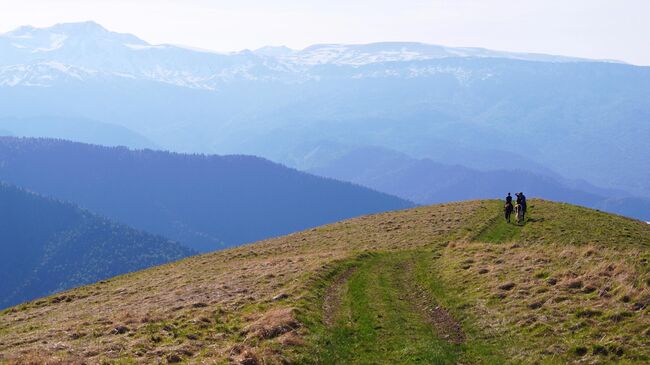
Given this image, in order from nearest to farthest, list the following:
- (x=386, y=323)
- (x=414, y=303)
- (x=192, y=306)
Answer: (x=386, y=323) < (x=414, y=303) < (x=192, y=306)

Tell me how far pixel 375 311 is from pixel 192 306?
10.5 metres

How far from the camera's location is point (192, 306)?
33.0 metres

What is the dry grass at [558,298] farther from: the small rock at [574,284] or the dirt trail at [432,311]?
the dirt trail at [432,311]

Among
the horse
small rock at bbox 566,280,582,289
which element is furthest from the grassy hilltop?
the horse

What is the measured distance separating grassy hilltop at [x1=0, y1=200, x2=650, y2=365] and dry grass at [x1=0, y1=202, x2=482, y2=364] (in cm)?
12

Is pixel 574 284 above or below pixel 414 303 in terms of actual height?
above

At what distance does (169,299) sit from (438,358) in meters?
20.2

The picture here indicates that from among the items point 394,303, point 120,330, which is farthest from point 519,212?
point 120,330

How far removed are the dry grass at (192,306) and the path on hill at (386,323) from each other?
232 cm

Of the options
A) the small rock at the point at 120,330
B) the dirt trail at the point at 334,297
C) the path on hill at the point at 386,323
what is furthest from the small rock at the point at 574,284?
the small rock at the point at 120,330

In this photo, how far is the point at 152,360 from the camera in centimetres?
2200

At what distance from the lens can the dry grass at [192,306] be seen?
23297 mm

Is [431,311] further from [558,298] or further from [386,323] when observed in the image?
[558,298]

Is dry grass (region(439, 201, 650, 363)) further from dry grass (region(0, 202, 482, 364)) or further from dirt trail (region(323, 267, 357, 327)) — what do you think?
dry grass (region(0, 202, 482, 364))
